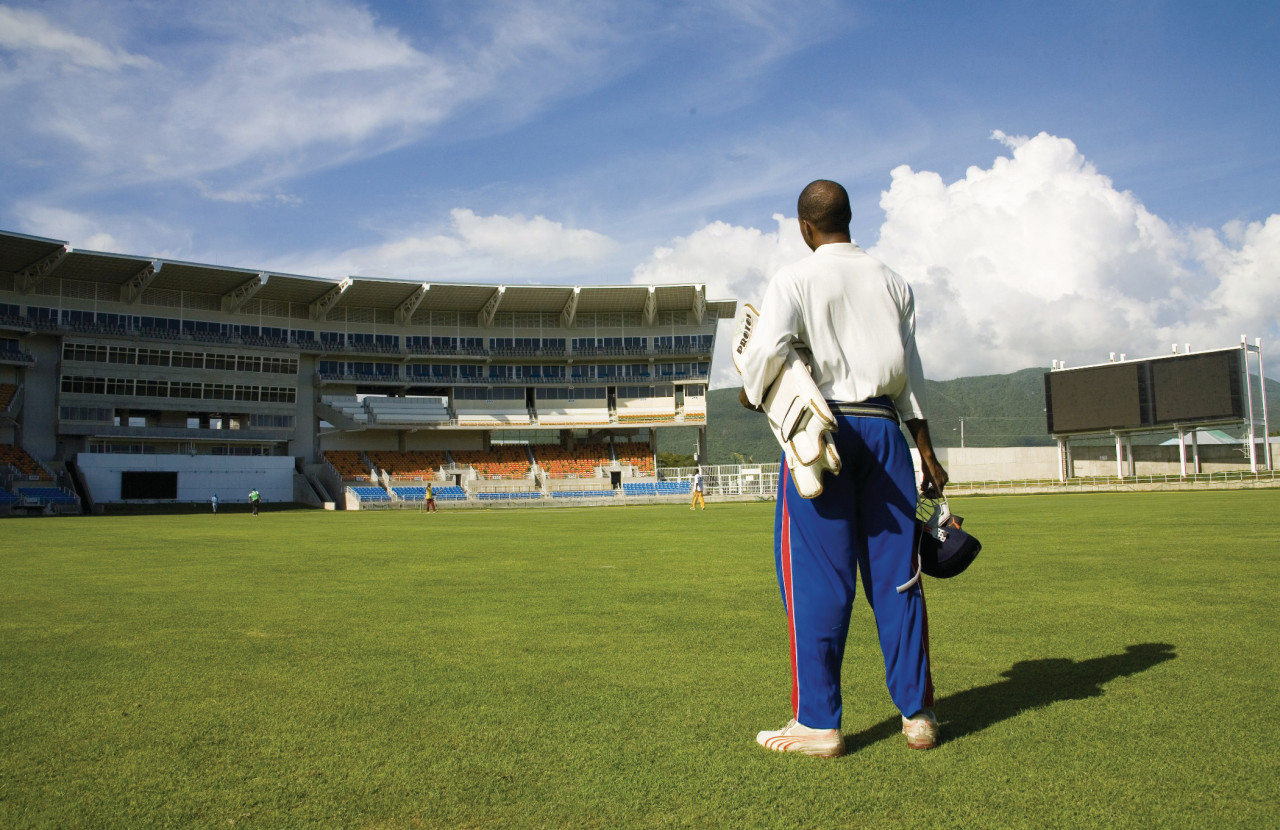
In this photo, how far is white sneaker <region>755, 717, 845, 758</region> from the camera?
3299mm

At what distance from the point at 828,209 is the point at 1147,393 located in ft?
171

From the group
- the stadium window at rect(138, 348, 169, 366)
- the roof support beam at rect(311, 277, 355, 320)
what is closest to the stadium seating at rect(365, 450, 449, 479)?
the roof support beam at rect(311, 277, 355, 320)

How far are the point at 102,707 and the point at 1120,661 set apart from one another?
5006 millimetres

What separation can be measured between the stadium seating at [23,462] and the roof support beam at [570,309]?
32.3 metres

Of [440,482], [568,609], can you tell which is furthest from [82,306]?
[568,609]

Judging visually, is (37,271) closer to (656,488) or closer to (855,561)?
(656,488)

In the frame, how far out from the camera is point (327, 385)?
5859 cm

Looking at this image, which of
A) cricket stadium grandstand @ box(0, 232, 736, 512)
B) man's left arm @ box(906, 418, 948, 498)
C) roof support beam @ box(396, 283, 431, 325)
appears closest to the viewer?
man's left arm @ box(906, 418, 948, 498)

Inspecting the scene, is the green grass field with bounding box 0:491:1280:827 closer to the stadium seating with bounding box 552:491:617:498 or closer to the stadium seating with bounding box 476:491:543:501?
the stadium seating with bounding box 476:491:543:501

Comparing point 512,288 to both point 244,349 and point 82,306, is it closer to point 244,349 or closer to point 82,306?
point 244,349

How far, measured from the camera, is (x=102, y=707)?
12.8 ft

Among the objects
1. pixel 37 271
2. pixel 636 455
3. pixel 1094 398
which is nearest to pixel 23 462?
pixel 37 271

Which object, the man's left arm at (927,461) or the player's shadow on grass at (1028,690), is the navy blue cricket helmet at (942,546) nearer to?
the man's left arm at (927,461)

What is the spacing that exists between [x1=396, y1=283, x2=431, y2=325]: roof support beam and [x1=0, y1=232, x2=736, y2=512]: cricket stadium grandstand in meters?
0.16
